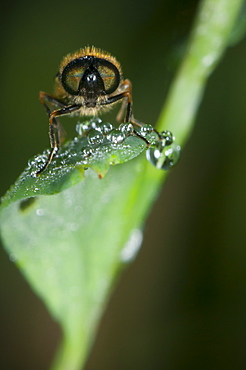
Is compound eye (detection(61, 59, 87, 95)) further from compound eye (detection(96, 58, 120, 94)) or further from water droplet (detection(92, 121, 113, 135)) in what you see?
water droplet (detection(92, 121, 113, 135))

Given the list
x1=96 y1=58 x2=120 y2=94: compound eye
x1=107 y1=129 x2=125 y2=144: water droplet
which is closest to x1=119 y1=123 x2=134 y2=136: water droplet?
x1=107 y1=129 x2=125 y2=144: water droplet

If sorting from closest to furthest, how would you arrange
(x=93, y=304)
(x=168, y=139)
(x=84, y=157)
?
(x=84, y=157) → (x=168, y=139) → (x=93, y=304)

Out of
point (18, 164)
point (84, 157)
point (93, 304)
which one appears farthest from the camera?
point (18, 164)

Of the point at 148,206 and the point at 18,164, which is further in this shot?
the point at 18,164

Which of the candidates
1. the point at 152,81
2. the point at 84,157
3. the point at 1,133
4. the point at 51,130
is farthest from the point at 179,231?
the point at 84,157

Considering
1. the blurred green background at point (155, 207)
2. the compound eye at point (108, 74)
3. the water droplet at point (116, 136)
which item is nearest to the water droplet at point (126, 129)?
the water droplet at point (116, 136)

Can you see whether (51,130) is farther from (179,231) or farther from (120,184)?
(179,231)

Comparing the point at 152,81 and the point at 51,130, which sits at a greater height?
the point at 152,81
